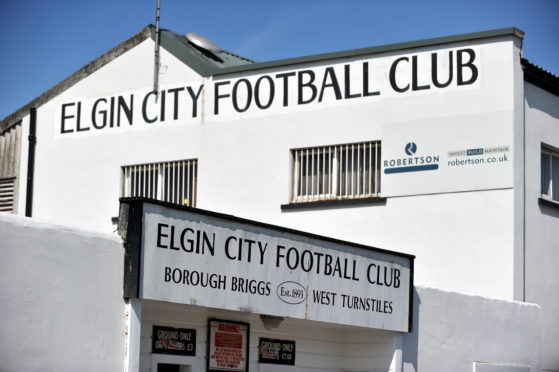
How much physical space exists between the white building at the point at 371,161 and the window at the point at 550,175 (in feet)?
0.14

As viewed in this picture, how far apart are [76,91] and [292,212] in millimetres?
6360

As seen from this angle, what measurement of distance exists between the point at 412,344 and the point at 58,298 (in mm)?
7162

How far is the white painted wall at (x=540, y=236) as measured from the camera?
62.4 feet

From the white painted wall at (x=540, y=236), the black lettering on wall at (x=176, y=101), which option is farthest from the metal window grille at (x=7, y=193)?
the white painted wall at (x=540, y=236)

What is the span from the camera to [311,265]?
14305mm

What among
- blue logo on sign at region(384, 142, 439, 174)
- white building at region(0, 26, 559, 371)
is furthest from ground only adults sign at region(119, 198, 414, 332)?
blue logo on sign at region(384, 142, 439, 174)

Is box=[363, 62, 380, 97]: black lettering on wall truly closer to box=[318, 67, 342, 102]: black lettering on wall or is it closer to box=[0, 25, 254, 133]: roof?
box=[318, 67, 342, 102]: black lettering on wall

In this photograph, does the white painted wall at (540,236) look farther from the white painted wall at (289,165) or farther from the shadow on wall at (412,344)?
the shadow on wall at (412,344)

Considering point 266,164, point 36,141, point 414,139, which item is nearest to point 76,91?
point 36,141

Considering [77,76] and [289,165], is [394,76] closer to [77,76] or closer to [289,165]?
[289,165]

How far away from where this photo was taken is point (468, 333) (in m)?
17.3

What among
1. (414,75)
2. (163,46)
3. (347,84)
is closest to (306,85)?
(347,84)

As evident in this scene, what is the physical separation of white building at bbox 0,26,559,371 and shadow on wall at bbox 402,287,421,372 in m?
0.03

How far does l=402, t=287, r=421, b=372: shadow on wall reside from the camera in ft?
52.9
